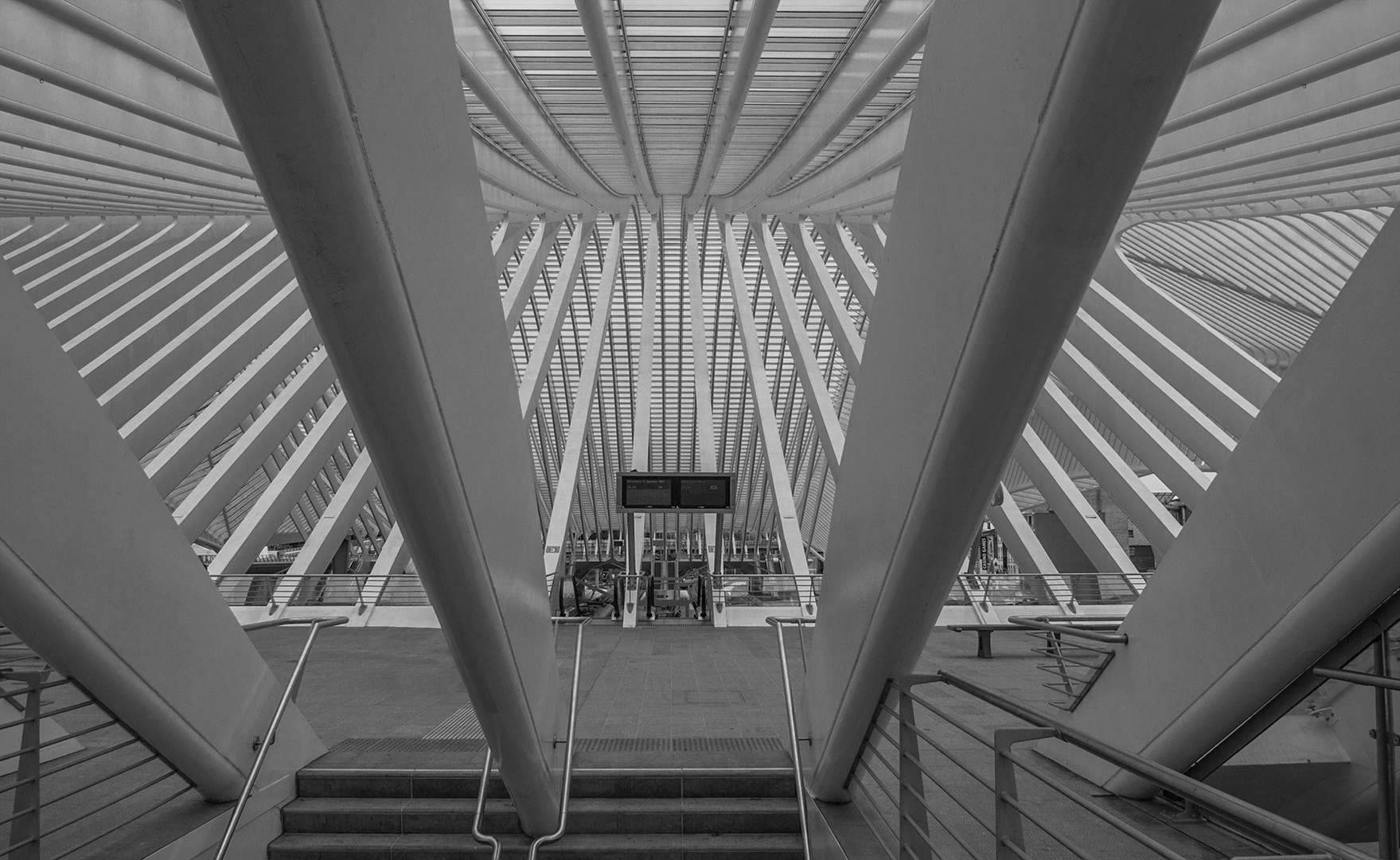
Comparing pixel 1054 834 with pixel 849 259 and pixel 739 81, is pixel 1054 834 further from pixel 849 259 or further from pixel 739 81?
pixel 849 259

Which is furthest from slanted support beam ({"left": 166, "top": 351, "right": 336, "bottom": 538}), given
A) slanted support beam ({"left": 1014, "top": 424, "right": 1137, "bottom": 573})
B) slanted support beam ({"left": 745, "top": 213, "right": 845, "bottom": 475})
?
slanted support beam ({"left": 1014, "top": 424, "right": 1137, "bottom": 573})

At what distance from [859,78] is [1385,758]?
1066 cm

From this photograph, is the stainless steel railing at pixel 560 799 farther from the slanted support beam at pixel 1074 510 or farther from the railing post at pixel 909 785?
the slanted support beam at pixel 1074 510

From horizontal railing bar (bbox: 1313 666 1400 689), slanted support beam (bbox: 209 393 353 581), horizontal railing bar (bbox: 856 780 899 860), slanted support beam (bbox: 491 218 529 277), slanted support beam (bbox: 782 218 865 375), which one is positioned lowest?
slanted support beam (bbox: 209 393 353 581)

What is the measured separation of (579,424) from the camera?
19984 millimetres

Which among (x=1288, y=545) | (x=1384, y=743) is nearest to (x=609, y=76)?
(x=1288, y=545)

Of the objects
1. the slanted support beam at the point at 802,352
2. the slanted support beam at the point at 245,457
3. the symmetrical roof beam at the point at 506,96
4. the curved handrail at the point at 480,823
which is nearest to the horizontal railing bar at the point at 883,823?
the curved handrail at the point at 480,823

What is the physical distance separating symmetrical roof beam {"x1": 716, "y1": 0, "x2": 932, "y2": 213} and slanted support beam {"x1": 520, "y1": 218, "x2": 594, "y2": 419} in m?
6.50

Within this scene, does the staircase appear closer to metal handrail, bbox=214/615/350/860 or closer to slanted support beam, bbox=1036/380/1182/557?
metal handrail, bbox=214/615/350/860

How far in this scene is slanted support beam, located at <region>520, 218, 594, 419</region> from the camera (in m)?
19.9

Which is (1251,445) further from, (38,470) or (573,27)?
(573,27)

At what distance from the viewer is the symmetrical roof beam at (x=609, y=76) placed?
32.3ft

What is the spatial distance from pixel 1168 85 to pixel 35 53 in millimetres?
9407

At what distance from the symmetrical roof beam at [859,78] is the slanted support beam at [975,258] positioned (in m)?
7.51
